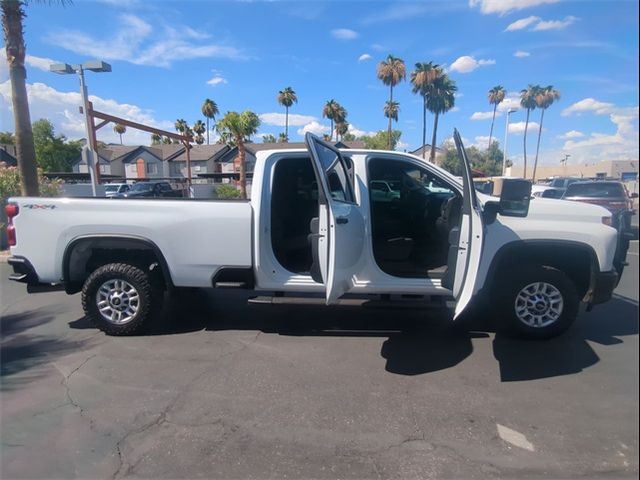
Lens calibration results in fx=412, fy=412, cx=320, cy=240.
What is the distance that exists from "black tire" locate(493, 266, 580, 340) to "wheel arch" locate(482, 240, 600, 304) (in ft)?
0.35

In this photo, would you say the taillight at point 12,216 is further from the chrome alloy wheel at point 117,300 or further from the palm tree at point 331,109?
the palm tree at point 331,109

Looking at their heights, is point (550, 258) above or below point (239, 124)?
below

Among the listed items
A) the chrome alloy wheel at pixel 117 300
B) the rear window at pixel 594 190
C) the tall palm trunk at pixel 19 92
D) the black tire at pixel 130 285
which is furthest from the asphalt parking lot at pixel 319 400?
the rear window at pixel 594 190

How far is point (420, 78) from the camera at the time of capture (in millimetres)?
39000

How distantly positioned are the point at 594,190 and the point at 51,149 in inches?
2379

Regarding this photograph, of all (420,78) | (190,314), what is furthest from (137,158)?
(190,314)

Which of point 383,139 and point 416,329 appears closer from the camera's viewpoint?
point 416,329

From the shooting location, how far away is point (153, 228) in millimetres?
4461

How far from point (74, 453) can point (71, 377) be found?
1.22 metres

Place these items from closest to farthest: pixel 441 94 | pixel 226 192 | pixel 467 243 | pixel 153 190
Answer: pixel 467 243 < pixel 153 190 < pixel 226 192 < pixel 441 94

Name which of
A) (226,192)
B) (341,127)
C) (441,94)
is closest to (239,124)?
(226,192)

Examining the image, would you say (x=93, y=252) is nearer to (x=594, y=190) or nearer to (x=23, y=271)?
(x=23, y=271)

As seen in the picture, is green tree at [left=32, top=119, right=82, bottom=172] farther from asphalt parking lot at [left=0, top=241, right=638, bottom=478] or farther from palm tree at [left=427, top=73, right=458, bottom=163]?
asphalt parking lot at [left=0, top=241, right=638, bottom=478]

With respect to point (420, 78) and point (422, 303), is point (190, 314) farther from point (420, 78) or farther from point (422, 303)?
point (420, 78)
